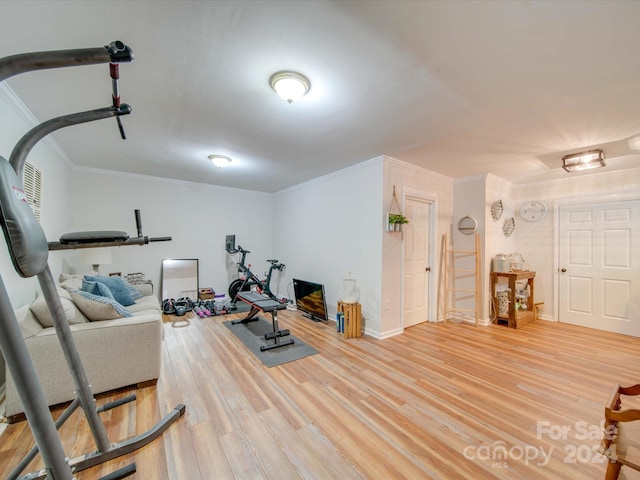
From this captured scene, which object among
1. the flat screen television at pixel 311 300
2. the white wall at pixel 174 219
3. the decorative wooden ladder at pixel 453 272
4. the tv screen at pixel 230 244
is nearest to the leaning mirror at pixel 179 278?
the white wall at pixel 174 219

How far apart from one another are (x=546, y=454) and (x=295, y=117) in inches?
127

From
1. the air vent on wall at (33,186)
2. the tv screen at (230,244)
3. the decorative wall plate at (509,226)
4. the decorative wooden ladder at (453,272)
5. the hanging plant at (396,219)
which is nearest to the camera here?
the air vent on wall at (33,186)

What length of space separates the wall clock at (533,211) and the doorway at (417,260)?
1989 millimetres

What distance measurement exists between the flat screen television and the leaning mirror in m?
2.17

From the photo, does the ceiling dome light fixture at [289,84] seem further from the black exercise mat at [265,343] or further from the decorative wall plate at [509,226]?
the decorative wall plate at [509,226]

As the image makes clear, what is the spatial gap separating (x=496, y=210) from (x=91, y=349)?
18.7ft

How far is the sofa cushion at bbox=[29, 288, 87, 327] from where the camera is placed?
205 cm

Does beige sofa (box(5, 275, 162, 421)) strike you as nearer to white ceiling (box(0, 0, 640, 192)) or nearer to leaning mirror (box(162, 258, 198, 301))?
white ceiling (box(0, 0, 640, 192))

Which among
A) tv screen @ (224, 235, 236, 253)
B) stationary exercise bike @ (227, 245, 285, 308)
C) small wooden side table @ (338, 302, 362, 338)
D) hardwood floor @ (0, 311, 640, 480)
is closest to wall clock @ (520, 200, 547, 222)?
hardwood floor @ (0, 311, 640, 480)

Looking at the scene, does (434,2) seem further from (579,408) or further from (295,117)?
(579,408)

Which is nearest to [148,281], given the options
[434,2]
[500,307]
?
[434,2]

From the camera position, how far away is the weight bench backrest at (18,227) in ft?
3.02

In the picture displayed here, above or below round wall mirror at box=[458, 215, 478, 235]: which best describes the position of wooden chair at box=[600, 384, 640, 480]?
below

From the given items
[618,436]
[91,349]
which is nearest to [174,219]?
[91,349]
